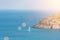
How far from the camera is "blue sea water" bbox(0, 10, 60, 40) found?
4.71 ft

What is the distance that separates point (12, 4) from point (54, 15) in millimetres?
590

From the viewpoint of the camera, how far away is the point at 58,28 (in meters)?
1.45

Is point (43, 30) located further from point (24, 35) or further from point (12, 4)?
point (12, 4)

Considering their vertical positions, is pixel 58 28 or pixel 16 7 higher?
pixel 16 7

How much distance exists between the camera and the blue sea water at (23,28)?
1.44 meters

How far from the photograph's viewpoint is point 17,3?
58.3 inches

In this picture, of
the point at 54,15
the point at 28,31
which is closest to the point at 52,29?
the point at 54,15

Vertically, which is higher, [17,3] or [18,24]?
[17,3]

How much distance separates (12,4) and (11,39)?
471 millimetres

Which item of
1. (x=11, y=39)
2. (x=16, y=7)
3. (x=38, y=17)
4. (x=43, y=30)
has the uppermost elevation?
(x=16, y=7)

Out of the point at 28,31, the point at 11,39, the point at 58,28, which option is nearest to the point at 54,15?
the point at 58,28

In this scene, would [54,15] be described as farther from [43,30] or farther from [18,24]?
[18,24]

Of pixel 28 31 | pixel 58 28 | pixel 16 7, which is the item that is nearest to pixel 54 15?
pixel 58 28

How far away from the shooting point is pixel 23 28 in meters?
1.45
